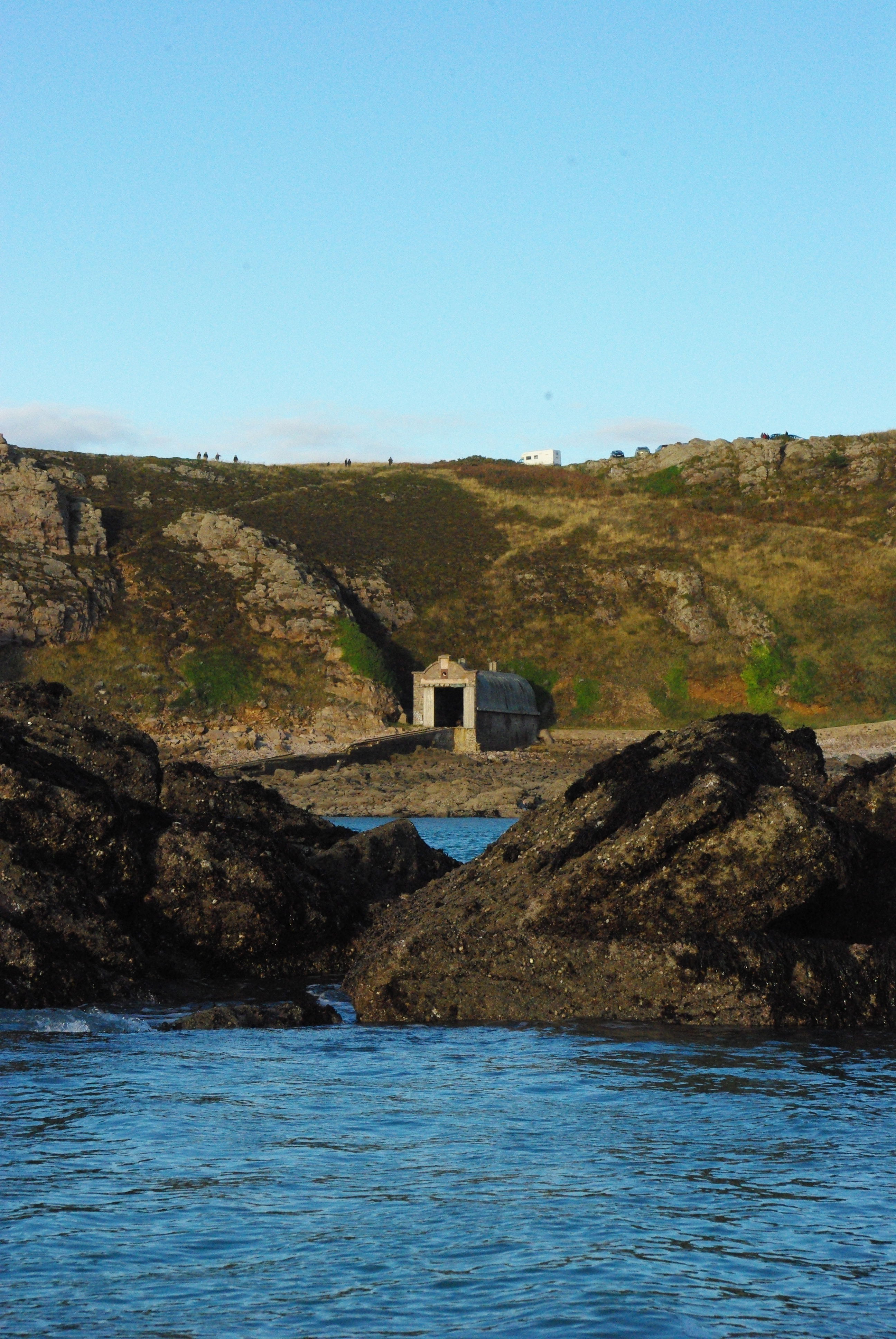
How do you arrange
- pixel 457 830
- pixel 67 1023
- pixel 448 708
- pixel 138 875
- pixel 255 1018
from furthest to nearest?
pixel 448 708 → pixel 457 830 → pixel 138 875 → pixel 255 1018 → pixel 67 1023

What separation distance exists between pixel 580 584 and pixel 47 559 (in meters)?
44.7

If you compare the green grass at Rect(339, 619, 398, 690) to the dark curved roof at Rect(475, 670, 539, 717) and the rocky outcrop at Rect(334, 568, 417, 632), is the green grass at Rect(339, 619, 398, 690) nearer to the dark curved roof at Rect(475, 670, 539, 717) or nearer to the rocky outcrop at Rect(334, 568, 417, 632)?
the dark curved roof at Rect(475, 670, 539, 717)

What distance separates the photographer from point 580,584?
11706cm

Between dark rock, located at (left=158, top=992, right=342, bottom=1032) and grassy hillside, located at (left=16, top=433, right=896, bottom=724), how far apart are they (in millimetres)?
79593

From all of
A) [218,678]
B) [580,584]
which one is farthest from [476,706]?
[580,584]

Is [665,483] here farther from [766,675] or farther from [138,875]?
[138,875]

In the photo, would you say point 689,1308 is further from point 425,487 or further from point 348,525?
point 425,487

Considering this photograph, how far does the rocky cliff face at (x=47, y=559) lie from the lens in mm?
97438

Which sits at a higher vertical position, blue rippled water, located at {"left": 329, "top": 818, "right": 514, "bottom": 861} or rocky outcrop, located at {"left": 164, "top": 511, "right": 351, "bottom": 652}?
rocky outcrop, located at {"left": 164, "top": 511, "right": 351, "bottom": 652}

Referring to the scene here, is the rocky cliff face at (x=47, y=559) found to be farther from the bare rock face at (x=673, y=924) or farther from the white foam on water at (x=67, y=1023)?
the bare rock face at (x=673, y=924)

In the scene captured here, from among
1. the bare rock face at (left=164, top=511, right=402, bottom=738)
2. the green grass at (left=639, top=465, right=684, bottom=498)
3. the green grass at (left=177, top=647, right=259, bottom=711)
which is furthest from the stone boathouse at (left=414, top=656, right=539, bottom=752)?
the green grass at (left=639, top=465, right=684, bottom=498)

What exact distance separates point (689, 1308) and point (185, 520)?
115 metres

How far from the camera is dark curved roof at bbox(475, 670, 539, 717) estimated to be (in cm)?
9594

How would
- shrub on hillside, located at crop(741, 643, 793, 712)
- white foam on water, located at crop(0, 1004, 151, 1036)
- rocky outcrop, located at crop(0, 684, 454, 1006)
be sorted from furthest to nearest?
shrub on hillside, located at crop(741, 643, 793, 712) < rocky outcrop, located at crop(0, 684, 454, 1006) < white foam on water, located at crop(0, 1004, 151, 1036)
